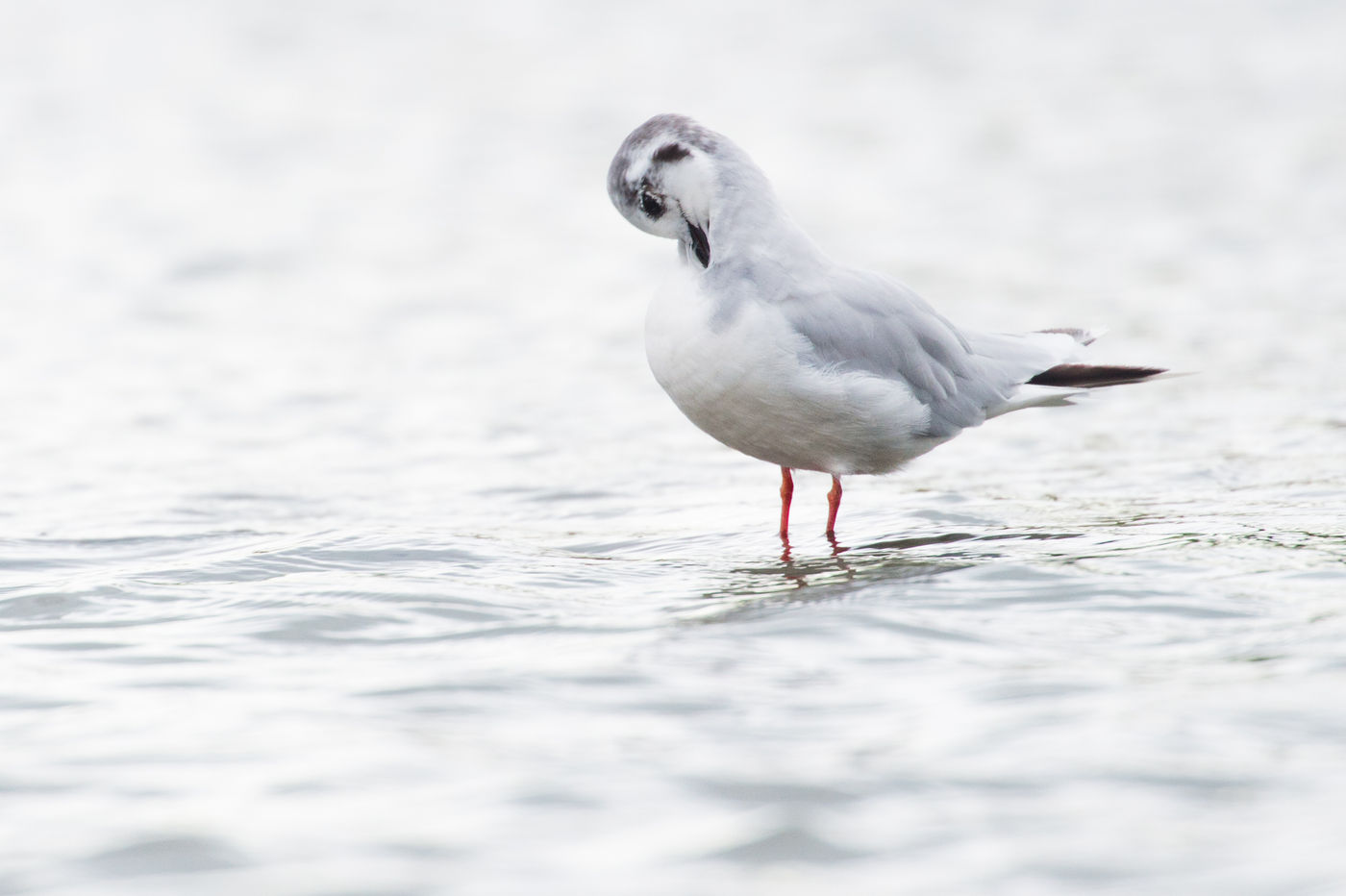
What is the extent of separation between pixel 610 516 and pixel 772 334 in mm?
1760

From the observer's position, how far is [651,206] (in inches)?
212

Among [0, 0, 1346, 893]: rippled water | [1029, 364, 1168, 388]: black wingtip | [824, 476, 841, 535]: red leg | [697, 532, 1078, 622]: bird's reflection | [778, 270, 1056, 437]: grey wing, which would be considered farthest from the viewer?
[824, 476, 841, 535]: red leg

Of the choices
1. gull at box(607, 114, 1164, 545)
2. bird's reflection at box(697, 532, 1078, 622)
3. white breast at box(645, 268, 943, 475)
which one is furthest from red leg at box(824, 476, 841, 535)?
white breast at box(645, 268, 943, 475)

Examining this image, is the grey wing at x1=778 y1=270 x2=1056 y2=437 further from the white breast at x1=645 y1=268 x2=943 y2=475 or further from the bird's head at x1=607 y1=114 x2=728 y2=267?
the bird's head at x1=607 y1=114 x2=728 y2=267

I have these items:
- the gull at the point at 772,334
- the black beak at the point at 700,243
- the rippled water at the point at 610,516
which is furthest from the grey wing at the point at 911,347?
the rippled water at the point at 610,516

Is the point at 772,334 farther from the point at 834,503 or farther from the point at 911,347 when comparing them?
the point at 834,503

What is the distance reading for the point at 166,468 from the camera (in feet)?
24.4

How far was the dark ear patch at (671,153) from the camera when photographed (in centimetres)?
527

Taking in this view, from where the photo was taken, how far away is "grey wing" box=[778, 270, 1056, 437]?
521cm

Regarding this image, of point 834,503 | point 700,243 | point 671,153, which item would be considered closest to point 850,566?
point 834,503

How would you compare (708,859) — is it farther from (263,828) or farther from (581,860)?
(263,828)

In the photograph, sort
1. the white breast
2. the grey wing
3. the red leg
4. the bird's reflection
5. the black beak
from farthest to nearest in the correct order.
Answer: the red leg → the black beak → the grey wing → the white breast → the bird's reflection

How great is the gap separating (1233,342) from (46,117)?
1102 centimetres

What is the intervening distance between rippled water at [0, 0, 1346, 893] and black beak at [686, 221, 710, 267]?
0.98 meters
